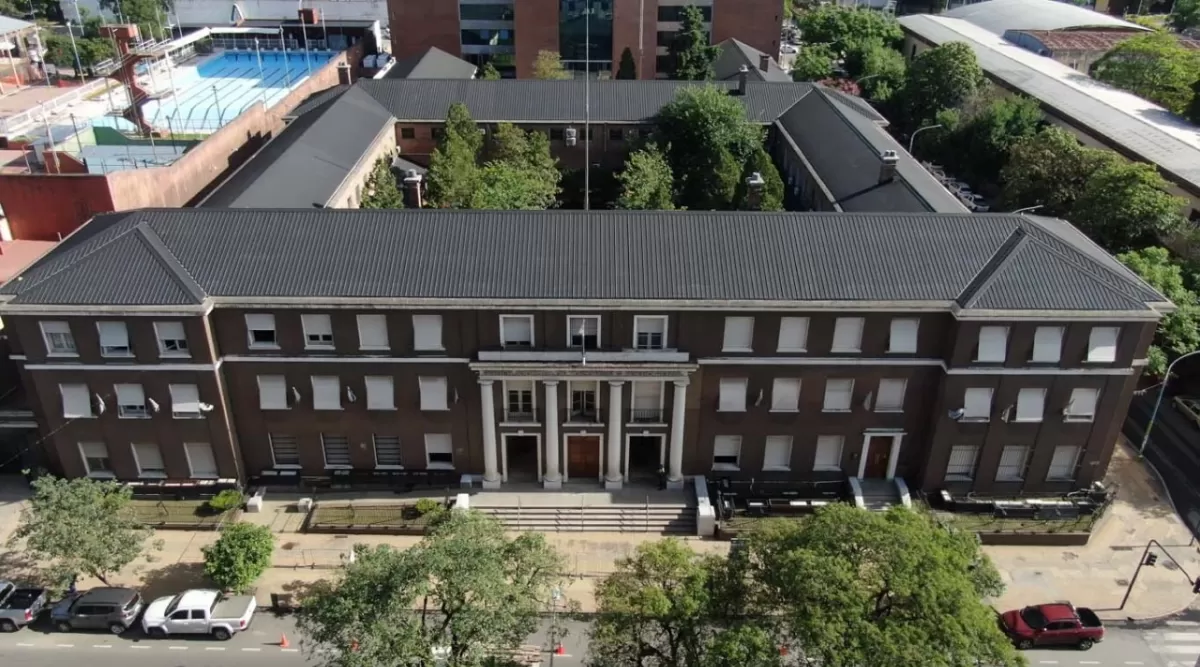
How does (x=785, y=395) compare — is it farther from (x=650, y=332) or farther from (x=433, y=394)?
(x=433, y=394)

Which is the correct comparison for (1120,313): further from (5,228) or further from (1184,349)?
(5,228)

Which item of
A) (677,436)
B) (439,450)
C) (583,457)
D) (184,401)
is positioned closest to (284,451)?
(184,401)

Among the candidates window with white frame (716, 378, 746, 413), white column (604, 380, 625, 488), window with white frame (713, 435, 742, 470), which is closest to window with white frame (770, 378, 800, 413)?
window with white frame (716, 378, 746, 413)

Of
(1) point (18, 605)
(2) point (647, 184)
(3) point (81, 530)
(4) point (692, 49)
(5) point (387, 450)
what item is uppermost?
(4) point (692, 49)

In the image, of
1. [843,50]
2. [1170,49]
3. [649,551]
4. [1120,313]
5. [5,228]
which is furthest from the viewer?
[843,50]

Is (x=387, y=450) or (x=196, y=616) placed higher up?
(x=387, y=450)

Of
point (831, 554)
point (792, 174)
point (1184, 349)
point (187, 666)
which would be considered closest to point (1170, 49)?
point (792, 174)

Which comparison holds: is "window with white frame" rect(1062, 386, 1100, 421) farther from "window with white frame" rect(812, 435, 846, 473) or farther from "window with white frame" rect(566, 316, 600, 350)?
"window with white frame" rect(566, 316, 600, 350)
